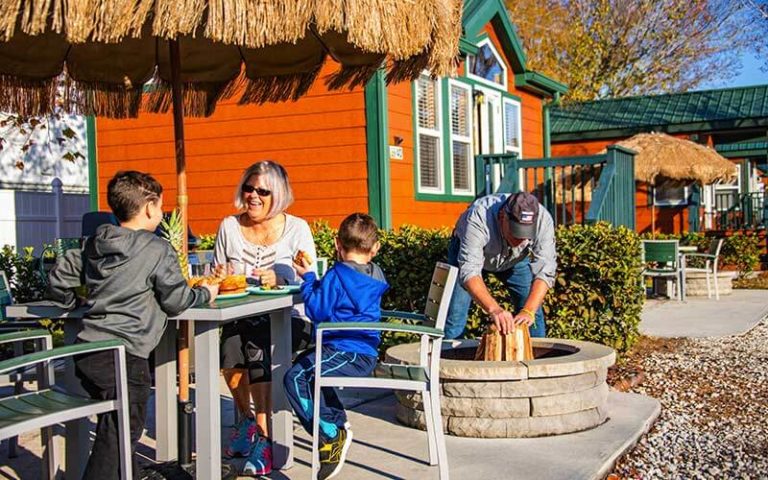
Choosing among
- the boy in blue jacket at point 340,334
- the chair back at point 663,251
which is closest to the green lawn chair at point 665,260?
the chair back at point 663,251

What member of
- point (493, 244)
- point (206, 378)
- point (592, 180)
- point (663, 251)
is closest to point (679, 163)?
point (663, 251)

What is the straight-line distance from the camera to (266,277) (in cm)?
A: 435

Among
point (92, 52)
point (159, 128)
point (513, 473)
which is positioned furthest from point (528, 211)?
point (159, 128)

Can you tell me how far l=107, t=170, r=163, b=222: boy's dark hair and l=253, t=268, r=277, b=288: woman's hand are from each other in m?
0.86

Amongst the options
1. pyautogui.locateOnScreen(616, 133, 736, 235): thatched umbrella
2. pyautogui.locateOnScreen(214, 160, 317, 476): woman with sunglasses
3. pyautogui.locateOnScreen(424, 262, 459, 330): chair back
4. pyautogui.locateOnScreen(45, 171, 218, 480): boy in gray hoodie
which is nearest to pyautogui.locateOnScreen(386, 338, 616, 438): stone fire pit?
pyautogui.locateOnScreen(424, 262, 459, 330): chair back

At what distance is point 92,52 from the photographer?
19.2 ft

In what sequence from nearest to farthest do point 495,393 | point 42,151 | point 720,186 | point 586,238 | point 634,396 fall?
point 495,393, point 634,396, point 586,238, point 42,151, point 720,186

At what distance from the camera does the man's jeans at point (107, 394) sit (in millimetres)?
3502

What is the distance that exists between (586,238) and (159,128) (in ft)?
22.0

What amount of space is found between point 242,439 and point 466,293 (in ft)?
6.77

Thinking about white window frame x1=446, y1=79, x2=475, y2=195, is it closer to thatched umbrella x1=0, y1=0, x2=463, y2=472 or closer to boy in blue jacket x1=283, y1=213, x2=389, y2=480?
thatched umbrella x1=0, y1=0, x2=463, y2=472

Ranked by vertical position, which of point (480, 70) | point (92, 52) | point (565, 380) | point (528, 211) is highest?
point (480, 70)

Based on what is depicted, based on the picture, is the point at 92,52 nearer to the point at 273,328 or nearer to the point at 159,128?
the point at 273,328

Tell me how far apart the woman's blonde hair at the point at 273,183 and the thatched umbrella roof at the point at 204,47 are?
0.70m
